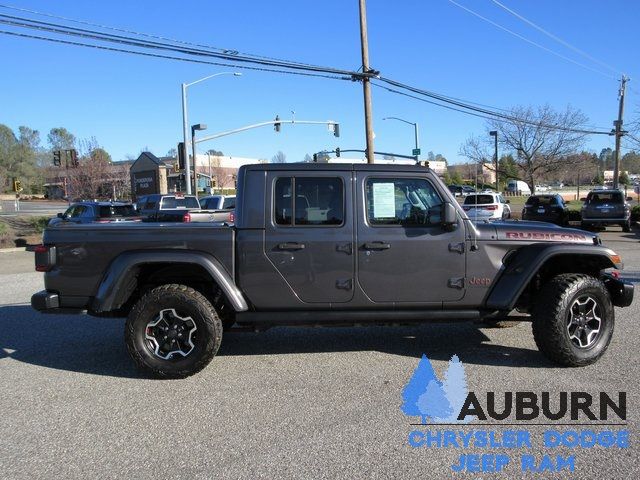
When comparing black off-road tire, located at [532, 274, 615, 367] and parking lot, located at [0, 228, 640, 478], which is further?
black off-road tire, located at [532, 274, 615, 367]

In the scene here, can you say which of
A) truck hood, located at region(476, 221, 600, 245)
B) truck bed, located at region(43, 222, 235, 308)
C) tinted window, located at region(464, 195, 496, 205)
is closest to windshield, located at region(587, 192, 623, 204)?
tinted window, located at region(464, 195, 496, 205)

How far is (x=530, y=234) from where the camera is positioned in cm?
507

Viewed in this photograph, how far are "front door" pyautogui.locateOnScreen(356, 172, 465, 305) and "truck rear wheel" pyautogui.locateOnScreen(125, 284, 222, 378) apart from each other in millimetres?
1474

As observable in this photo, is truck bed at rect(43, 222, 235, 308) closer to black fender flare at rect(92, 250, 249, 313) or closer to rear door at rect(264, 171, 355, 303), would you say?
black fender flare at rect(92, 250, 249, 313)

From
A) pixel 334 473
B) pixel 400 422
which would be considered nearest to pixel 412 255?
pixel 400 422

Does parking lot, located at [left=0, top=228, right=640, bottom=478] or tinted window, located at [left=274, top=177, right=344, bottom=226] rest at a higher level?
tinted window, located at [left=274, top=177, right=344, bottom=226]

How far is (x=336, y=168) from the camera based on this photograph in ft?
16.5

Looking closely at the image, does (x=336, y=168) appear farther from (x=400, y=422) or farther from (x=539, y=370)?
(x=539, y=370)

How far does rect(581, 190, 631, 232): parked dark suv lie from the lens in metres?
21.7

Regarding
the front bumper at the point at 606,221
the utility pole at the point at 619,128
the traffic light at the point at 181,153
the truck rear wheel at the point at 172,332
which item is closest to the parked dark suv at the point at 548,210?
the front bumper at the point at 606,221

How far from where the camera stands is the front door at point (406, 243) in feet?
16.1

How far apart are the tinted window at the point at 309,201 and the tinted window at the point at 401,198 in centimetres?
30

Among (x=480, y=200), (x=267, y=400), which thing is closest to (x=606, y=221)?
(x=480, y=200)

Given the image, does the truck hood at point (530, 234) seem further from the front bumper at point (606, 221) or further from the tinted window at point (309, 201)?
the front bumper at point (606, 221)
